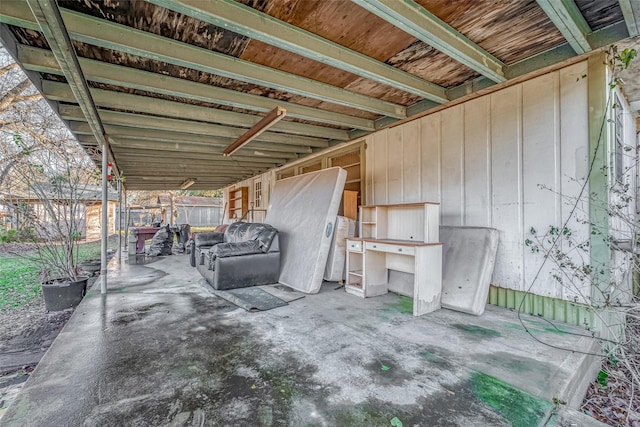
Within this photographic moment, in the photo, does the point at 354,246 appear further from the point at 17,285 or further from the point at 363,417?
the point at 17,285

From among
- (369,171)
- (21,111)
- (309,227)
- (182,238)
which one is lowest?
(182,238)

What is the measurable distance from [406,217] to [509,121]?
64.3 inches

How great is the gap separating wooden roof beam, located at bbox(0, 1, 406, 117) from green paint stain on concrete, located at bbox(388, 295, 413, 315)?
8.70 ft

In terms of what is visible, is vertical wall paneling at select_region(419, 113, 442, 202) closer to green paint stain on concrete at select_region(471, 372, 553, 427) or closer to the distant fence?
green paint stain on concrete at select_region(471, 372, 553, 427)

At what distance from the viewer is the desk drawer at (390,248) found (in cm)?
309

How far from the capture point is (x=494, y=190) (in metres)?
3.26

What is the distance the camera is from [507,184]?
3139 mm

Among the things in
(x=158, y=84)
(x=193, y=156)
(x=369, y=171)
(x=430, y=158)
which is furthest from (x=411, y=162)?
(x=193, y=156)

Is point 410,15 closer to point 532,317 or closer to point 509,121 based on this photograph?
point 509,121

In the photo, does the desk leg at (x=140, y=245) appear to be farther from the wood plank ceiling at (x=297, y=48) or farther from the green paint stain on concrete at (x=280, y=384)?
the green paint stain on concrete at (x=280, y=384)

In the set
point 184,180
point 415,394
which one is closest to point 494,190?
point 415,394

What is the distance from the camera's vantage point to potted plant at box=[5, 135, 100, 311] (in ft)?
12.6

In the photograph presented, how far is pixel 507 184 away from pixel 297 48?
2714mm

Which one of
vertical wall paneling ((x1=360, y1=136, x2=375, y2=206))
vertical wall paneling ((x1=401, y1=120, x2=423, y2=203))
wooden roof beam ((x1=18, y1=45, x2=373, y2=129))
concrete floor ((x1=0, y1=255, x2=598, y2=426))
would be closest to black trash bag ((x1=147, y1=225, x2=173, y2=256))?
concrete floor ((x1=0, y1=255, x2=598, y2=426))
